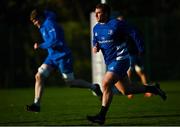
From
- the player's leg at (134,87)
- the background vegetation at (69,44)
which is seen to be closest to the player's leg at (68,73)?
the player's leg at (134,87)

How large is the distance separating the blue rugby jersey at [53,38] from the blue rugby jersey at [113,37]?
211 centimetres

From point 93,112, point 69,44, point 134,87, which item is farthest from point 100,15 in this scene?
point 69,44

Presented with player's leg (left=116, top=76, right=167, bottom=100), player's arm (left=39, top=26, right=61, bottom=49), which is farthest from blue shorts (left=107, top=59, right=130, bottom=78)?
player's arm (left=39, top=26, right=61, bottom=49)

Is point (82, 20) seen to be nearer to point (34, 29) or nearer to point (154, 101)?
point (34, 29)

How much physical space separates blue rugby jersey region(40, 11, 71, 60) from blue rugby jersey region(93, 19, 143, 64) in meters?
2.11

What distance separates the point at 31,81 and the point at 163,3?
11.6 meters

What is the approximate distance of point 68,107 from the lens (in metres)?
15.7

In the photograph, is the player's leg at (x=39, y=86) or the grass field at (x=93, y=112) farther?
the player's leg at (x=39, y=86)

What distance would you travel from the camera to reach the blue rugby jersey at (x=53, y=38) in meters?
13.9

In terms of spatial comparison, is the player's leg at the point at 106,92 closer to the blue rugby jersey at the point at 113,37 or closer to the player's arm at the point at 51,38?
the blue rugby jersey at the point at 113,37

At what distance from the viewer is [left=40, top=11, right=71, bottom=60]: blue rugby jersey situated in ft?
45.6

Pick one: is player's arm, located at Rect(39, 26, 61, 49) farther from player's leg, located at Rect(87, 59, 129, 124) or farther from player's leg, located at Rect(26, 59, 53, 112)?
player's leg, located at Rect(87, 59, 129, 124)

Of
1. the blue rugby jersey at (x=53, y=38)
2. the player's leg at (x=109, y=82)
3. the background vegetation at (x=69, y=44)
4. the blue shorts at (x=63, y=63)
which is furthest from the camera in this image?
the background vegetation at (x=69, y=44)

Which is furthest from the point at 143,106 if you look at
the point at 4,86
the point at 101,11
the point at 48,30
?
the point at 4,86
